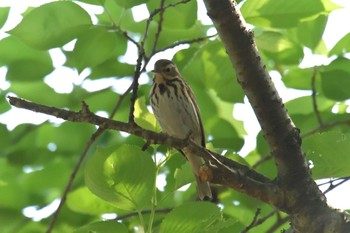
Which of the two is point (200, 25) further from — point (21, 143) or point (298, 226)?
point (298, 226)

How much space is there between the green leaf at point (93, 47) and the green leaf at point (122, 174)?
736 millimetres

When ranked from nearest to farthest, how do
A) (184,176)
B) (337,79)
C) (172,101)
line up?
1. (184,176)
2. (337,79)
3. (172,101)

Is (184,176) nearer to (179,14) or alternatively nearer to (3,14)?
(179,14)

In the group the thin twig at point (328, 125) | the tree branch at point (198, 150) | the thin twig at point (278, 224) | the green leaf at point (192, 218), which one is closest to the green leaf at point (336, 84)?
the thin twig at point (328, 125)

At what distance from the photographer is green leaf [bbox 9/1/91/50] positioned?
2615 mm

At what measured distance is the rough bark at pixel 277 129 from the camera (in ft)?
7.16

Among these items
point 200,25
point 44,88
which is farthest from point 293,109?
point 44,88

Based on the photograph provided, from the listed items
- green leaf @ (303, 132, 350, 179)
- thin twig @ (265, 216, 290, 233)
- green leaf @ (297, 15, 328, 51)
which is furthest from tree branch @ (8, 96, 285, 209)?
green leaf @ (297, 15, 328, 51)

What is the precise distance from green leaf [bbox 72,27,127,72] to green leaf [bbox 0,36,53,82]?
0.30m

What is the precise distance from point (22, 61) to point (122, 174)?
111cm

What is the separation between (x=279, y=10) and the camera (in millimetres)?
2742

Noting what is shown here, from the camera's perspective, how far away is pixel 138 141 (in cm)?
306

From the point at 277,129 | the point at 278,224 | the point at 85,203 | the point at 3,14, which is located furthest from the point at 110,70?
the point at 277,129

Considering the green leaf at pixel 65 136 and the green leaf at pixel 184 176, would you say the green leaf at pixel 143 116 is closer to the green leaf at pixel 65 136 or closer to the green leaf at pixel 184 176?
the green leaf at pixel 184 176
